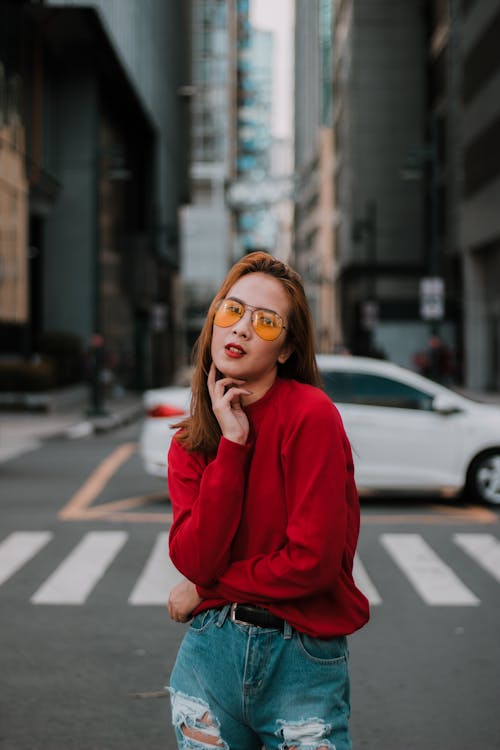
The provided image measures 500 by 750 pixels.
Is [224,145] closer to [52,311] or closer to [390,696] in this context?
[52,311]

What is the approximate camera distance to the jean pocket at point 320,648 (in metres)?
3.00

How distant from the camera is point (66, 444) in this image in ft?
78.8

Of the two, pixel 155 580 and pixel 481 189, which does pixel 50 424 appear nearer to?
pixel 155 580

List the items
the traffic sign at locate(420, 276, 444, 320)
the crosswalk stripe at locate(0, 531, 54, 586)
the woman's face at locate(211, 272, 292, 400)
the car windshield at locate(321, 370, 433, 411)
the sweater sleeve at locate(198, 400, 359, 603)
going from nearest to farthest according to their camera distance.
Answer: the sweater sleeve at locate(198, 400, 359, 603) → the woman's face at locate(211, 272, 292, 400) → the crosswalk stripe at locate(0, 531, 54, 586) → the car windshield at locate(321, 370, 433, 411) → the traffic sign at locate(420, 276, 444, 320)

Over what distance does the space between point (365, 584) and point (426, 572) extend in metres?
0.75

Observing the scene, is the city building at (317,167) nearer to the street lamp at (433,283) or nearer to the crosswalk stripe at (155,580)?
the street lamp at (433,283)

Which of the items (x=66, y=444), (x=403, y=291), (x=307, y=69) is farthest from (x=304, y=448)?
(x=307, y=69)

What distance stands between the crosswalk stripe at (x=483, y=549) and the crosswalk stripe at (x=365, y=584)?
40.2 inches

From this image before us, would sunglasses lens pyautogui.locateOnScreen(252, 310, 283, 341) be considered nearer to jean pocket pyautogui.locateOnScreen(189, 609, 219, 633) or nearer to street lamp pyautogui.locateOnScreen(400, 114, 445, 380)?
jean pocket pyautogui.locateOnScreen(189, 609, 219, 633)

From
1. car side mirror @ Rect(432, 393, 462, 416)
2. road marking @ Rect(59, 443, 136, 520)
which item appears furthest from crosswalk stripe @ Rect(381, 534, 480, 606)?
road marking @ Rect(59, 443, 136, 520)

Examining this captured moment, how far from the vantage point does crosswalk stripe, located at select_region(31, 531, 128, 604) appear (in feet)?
28.9

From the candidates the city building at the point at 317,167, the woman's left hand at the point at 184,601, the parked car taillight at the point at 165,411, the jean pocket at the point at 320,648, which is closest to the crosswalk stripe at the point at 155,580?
the parked car taillight at the point at 165,411

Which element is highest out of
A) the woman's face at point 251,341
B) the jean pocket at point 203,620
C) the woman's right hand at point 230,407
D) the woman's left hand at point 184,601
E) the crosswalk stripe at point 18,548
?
the woman's face at point 251,341

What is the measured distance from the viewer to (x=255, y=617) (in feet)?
9.86
